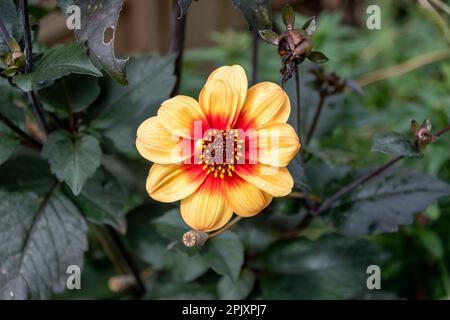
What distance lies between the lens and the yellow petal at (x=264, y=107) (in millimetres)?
580

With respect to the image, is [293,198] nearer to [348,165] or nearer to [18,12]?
[348,165]

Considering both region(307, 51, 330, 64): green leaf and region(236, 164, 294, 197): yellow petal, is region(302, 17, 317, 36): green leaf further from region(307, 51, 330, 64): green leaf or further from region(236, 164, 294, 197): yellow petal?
region(236, 164, 294, 197): yellow petal

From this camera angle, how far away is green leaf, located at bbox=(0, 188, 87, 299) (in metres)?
0.72

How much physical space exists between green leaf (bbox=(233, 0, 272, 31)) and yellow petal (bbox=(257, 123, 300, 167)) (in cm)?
10

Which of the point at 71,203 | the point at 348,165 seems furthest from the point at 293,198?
the point at 71,203

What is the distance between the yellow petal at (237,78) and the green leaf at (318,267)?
336 millimetres

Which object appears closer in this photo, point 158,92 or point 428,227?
point 158,92

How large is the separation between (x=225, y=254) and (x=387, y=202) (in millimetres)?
221

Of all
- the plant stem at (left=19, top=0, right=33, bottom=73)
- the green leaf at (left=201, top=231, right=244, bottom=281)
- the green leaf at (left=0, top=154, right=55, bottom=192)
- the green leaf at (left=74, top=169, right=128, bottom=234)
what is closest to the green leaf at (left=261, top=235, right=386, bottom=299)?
the green leaf at (left=201, top=231, right=244, bottom=281)

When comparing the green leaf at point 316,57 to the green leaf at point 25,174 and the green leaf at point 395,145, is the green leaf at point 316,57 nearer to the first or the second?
the green leaf at point 395,145

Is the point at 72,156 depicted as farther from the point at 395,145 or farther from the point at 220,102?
the point at 395,145

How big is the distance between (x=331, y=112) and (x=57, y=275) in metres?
0.49

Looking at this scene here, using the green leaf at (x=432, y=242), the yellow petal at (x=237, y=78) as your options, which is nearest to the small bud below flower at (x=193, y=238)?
the yellow petal at (x=237, y=78)
